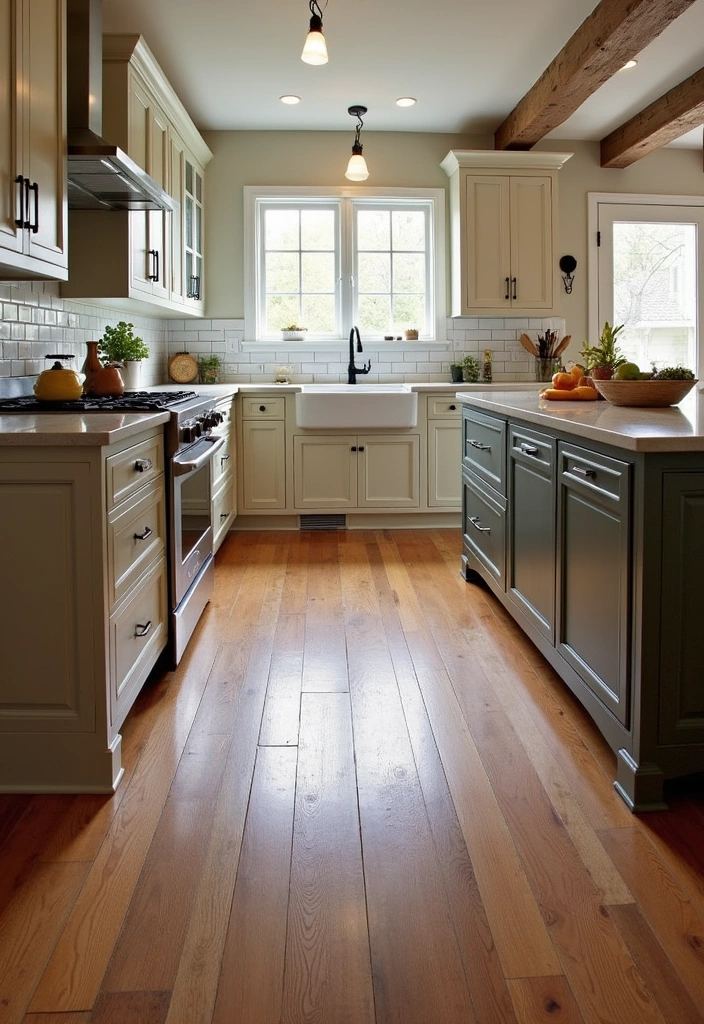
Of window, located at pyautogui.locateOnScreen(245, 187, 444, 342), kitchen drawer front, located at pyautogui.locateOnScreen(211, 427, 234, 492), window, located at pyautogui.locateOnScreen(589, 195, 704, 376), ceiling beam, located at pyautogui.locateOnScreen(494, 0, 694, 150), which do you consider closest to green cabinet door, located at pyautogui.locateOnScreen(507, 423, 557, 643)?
kitchen drawer front, located at pyautogui.locateOnScreen(211, 427, 234, 492)

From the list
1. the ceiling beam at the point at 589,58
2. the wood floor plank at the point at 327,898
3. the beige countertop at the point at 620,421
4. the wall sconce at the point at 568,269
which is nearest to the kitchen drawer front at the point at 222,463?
the beige countertop at the point at 620,421

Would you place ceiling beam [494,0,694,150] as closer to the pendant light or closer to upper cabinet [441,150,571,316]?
upper cabinet [441,150,571,316]

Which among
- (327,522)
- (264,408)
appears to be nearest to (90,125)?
(264,408)

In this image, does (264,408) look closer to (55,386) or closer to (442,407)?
(442,407)

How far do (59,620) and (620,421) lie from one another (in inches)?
60.0

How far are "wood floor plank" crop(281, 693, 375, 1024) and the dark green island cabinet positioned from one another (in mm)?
688

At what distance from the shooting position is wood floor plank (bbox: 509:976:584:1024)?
130cm

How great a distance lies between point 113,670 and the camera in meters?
2.11

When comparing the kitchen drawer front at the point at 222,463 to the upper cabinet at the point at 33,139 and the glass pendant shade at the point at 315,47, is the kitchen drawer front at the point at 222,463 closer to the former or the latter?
the upper cabinet at the point at 33,139

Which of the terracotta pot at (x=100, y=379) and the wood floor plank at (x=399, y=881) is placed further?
the terracotta pot at (x=100, y=379)

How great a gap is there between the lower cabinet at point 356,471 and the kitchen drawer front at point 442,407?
19 centimetres

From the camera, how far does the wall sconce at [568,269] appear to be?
5914 mm

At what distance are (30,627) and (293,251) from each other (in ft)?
14.4

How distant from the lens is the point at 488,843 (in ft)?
5.93
